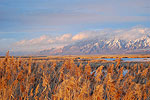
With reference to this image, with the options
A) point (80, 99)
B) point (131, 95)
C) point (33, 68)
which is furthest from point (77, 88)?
point (33, 68)

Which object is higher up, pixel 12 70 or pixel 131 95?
pixel 12 70

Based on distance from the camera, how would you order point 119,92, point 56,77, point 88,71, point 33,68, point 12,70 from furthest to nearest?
1. point 33,68
2. point 56,77
3. point 12,70
4. point 88,71
5. point 119,92

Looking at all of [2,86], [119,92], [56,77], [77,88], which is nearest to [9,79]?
[2,86]

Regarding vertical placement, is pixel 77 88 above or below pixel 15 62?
below

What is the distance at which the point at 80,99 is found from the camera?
3.20 m

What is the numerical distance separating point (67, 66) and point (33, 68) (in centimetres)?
162

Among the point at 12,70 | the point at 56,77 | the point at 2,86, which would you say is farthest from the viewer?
the point at 56,77

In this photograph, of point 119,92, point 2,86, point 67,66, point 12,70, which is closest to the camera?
point 119,92

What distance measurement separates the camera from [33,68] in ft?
23.7

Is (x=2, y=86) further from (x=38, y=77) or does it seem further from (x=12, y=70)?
(x=38, y=77)

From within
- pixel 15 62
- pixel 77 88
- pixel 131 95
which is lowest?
pixel 131 95

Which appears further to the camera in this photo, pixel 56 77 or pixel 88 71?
pixel 56 77

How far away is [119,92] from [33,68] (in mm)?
4841

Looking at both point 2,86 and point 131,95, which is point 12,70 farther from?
point 131,95
